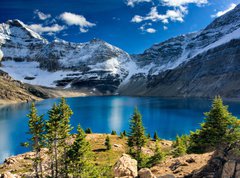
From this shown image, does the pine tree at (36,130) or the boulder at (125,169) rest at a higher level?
the pine tree at (36,130)

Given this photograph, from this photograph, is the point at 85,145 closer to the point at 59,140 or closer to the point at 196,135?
the point at 59,140

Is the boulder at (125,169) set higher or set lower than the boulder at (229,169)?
lower

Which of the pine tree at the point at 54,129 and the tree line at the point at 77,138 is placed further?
the pine tree at the point at 54,129

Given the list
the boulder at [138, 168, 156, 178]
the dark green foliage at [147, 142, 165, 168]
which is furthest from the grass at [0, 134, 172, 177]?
the boulder at [138, 168, 156, 178]

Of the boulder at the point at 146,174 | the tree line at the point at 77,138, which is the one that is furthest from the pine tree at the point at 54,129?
the boulder at the point at 146,174

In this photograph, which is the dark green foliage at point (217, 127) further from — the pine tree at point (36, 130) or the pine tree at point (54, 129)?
the pine tree at point (36, 130)

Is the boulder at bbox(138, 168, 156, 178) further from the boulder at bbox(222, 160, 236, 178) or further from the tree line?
the tree line

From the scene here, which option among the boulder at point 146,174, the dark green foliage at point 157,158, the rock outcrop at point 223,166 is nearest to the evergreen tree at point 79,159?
the boulder at point 146,174

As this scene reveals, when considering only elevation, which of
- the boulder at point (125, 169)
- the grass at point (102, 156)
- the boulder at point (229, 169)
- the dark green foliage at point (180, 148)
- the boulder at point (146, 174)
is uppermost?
the boulder at point (229, 169)

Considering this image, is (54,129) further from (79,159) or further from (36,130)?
(79,159)

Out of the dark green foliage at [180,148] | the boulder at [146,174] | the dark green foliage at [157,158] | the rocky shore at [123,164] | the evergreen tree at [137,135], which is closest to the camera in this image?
the boulder at [146,174]

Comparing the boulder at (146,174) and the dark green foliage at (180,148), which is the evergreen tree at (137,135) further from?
the boulder at (146,174)

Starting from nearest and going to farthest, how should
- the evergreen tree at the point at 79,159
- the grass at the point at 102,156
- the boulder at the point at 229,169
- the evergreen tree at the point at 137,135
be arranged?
the boulder at the point at 229,169 < the evergreen tree at the point at 79,159 < the grass at the point at 102,156 < the evergreen tree at the point at 137,135

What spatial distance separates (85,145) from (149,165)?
31.9 ft
